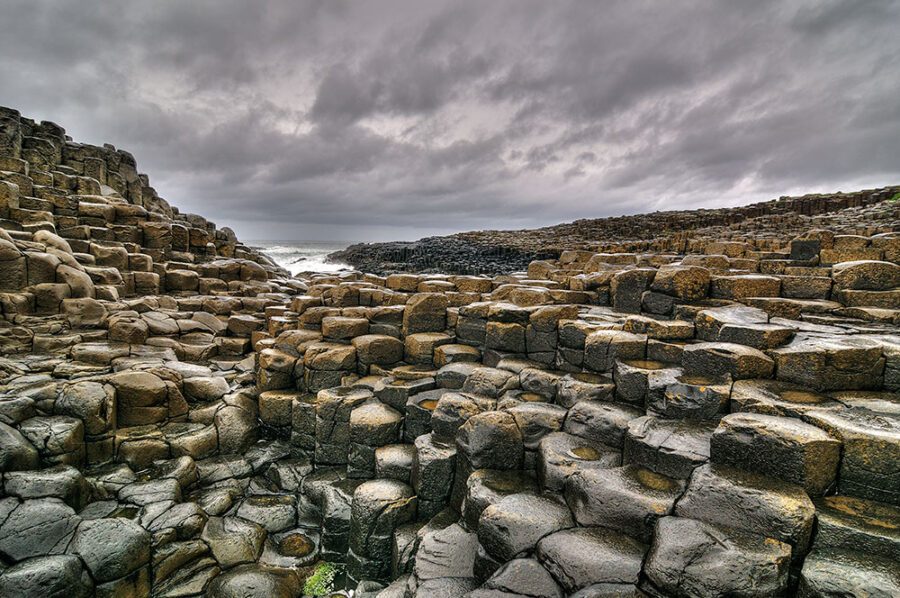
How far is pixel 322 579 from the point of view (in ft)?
20.2

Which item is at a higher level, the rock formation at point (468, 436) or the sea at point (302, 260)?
the sea at point (302, 260)

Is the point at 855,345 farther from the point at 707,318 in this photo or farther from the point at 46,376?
the point at 46,376

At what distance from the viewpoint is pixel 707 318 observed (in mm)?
6203

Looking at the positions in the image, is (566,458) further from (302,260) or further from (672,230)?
(302,260)

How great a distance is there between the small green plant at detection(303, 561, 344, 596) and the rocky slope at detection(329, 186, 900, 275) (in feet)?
57.4

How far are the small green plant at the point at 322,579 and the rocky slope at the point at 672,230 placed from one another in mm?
17501

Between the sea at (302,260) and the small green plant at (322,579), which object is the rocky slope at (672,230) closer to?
the sea at (302,260)

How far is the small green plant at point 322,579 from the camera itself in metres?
5.97

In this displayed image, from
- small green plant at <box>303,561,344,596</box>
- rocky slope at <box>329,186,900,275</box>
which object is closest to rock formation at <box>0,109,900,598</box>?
small green plant at <box>303,561,344,596</box>

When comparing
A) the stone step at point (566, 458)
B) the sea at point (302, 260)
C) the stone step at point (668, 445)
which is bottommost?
the stone step at point (566, 458)

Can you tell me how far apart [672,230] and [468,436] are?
31592 mm

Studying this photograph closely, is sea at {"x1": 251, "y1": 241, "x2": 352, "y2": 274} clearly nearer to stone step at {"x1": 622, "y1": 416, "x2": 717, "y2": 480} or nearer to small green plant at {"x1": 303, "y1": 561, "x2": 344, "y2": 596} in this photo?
small green plant at {"x1": 303, "y1": 561, "x2": 344, "y2": 596}

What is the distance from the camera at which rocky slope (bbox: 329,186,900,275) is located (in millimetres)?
21422

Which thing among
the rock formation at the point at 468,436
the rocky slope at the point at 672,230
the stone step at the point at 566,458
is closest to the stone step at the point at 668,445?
the rock formation at the point at 468,436
